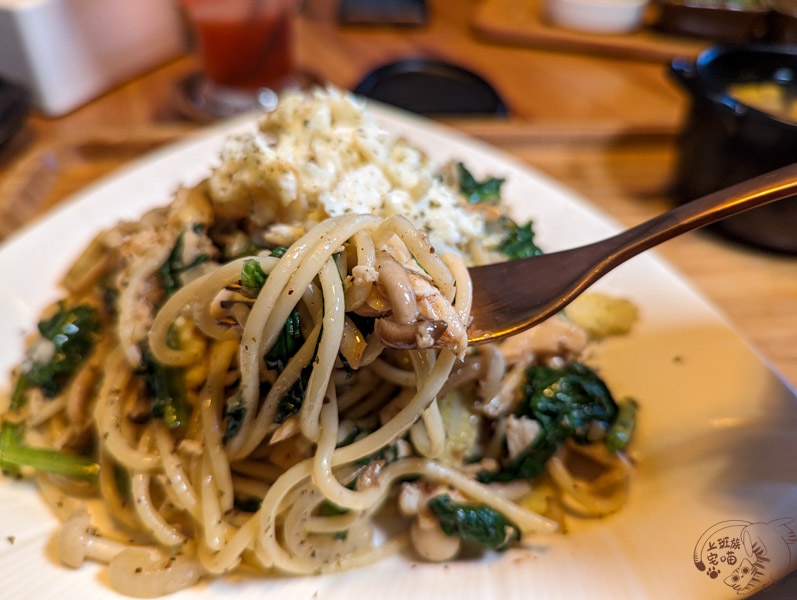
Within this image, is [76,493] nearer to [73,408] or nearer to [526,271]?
[73,408]

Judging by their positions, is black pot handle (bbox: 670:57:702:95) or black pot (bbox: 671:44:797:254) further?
black pot handle (bbox: 670:57:702:95)

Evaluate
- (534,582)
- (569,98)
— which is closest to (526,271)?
(534,582)

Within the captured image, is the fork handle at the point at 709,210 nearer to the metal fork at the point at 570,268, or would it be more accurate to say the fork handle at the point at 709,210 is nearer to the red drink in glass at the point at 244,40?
the metal fork at the point at 570,268

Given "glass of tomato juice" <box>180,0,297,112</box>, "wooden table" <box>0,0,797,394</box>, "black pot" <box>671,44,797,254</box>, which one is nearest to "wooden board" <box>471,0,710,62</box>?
"wooden table" <box>0,0,797,394</box>

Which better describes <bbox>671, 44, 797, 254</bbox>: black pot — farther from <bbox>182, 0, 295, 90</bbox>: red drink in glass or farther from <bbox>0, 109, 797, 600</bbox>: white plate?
<bbox>182, 0, 295, 90</bbox>: red drink in glass

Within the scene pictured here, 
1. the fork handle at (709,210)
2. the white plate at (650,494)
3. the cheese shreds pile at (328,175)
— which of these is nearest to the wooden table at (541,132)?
the white plate at (650,494)

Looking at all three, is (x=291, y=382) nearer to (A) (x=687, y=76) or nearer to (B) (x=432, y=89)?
(A) (x=687, y=76)
